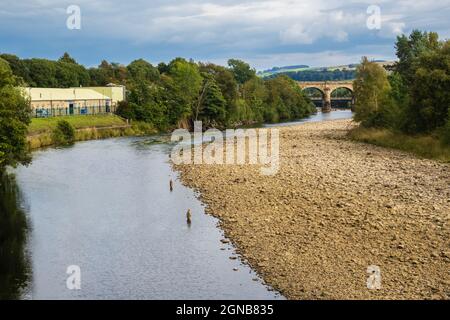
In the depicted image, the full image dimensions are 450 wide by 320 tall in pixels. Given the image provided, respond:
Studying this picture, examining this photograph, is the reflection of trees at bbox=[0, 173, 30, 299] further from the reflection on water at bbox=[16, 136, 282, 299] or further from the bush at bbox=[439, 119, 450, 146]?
the bush at bbox=[439, 119, 450, 146]

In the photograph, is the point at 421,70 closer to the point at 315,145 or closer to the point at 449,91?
the point at 449,91

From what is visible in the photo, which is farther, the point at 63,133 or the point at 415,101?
the point at 63,133

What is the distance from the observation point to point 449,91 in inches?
2213

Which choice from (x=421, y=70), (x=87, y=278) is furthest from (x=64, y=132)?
(x=87, y=278)

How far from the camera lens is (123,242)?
29.8 m

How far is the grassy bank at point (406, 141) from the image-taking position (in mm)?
53147

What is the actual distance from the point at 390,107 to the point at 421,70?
13.6 metres

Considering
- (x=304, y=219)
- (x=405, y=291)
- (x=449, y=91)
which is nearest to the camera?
(x=405, y=291)

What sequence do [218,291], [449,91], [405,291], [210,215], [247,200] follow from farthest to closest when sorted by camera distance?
[449,91]
[247,200]
[210,215]
[218,291]
[405,291]

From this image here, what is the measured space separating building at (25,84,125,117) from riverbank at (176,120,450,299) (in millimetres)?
57347

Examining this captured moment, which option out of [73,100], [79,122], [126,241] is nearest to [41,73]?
[73,100]

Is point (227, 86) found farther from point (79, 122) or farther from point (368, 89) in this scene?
point (368, 89)

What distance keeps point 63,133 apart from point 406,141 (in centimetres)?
4816

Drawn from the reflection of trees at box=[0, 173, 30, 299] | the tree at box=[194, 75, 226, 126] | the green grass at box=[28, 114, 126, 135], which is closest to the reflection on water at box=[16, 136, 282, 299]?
the reflection of trees at box=[0, 173, 30, 299]
